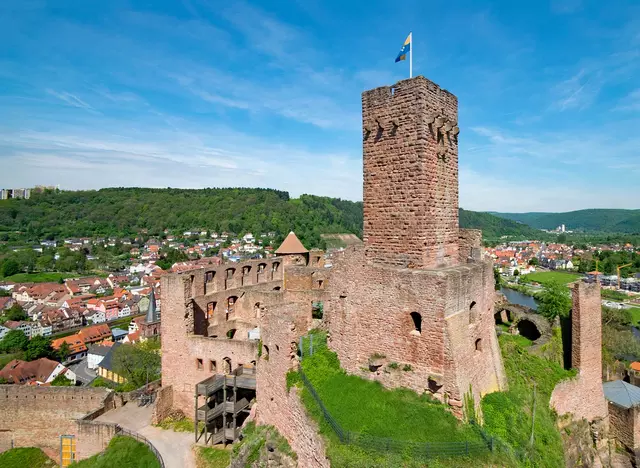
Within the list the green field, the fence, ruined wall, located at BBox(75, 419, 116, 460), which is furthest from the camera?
the green field

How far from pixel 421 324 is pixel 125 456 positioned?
53.4 ft

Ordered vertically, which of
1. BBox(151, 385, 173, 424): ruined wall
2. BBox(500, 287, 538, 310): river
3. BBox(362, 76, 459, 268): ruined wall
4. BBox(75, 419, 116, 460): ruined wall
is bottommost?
BBox(500, 287, 538, 310): river

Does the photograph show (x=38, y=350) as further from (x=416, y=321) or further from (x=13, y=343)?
(x=416, y=321)

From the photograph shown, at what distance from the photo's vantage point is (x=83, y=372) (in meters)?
48.1

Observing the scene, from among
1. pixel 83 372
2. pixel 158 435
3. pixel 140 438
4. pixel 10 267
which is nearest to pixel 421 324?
pixel 158 435

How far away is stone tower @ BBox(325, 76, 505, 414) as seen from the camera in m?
10.3

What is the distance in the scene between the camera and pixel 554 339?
19156mm

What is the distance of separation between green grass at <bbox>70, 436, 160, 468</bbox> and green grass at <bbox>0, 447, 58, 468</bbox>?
24.6 feet

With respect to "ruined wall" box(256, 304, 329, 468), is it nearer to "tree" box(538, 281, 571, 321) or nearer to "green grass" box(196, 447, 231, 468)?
"green grass" box(196, 447, 231, 468)

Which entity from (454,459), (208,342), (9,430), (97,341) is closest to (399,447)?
(454,459)

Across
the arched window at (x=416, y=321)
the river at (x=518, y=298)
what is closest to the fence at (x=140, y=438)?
the arched window at (x=416, y=321)

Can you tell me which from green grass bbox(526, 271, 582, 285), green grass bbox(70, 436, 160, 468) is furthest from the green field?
green grass bbox(70, 436, 160, 468)

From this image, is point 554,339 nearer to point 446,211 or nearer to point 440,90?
point 446,211

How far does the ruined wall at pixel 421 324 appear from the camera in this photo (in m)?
10.1
